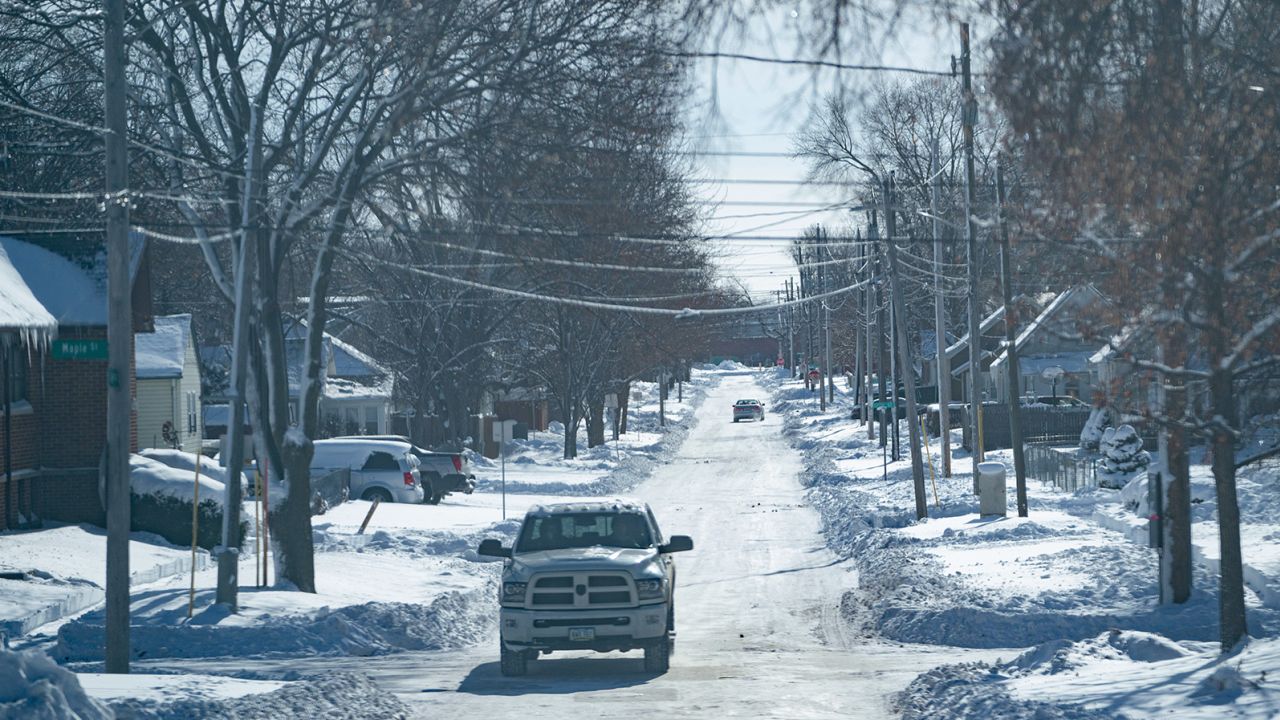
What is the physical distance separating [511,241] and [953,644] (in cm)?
1342

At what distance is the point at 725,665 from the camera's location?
655 inches

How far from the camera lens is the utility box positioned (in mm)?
31500

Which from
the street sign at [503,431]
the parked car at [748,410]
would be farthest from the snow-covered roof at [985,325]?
the parked car at [748,410]

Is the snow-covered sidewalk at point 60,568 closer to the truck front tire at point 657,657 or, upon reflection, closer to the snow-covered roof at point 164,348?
the truck front tire at point 657,657

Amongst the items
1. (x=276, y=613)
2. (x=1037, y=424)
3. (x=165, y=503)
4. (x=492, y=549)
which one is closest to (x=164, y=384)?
(x=165, y=503)

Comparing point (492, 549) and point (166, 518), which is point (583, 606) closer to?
point (492, 549)

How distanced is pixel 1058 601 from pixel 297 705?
11.0m

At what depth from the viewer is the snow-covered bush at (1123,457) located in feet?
113

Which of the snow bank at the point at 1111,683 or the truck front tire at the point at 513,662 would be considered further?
the truck front tire at the point at 513,662

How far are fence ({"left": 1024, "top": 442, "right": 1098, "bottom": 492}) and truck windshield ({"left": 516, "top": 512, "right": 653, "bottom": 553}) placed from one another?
2230cm

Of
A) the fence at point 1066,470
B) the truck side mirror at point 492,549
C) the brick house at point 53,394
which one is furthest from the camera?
the fence at point 1066,470

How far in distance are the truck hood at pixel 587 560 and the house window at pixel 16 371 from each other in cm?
1459

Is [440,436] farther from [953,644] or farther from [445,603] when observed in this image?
[953,644]

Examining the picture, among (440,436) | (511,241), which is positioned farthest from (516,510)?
(440,436)
